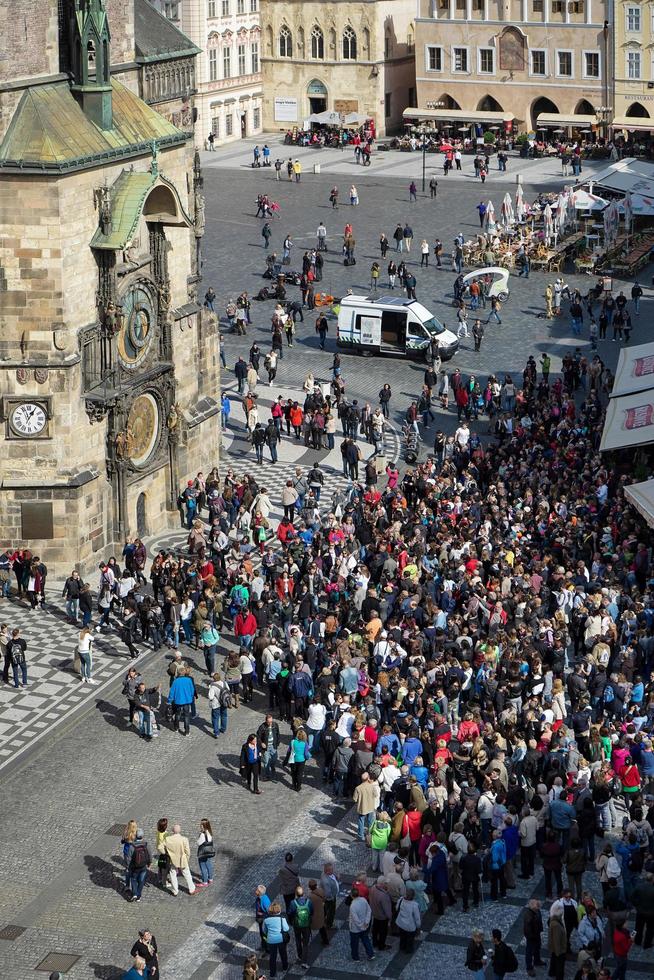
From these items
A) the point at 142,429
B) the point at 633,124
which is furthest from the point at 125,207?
the point at 633,124

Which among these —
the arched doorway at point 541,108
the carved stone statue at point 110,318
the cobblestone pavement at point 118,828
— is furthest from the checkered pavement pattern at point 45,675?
the arched doorway at point 541,108

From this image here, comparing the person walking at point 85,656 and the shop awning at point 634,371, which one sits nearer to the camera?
the person walking at point 85,656

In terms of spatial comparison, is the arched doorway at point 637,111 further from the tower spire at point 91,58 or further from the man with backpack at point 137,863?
the man with backpack at point 137,863

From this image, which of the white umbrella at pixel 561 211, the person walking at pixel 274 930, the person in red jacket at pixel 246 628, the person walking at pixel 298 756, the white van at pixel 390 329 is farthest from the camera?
the white umbrella at pixel 561 211

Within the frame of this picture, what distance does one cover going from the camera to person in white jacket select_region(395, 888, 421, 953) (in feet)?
102

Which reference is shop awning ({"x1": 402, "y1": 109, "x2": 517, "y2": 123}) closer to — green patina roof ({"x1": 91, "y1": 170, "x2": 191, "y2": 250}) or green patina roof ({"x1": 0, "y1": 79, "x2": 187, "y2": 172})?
green patina roof ({"x1": 0, "y1": 79, "x2": 187, "y2": 172})

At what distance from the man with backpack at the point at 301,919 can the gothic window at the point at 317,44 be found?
99.6m

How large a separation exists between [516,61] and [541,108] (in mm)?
3483

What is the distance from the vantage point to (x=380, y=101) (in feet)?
408

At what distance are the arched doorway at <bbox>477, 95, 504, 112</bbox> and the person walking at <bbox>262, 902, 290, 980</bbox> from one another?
96731 mm

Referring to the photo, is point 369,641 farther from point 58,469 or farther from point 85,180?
point 85,180

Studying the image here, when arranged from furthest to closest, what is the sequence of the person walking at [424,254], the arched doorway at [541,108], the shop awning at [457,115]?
the arched doorway at [541,108], the shop awning at [457,115], the person walking at [424,254]

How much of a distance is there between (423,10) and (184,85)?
69693 mm

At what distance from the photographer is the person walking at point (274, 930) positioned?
30.4 m
